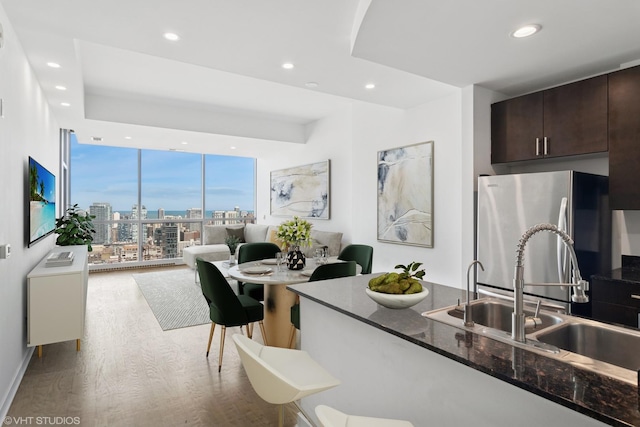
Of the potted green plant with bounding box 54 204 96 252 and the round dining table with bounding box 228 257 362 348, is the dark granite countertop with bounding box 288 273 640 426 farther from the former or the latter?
the potted green plant with bounding box 54 204 96 252

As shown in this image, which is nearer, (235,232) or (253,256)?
(253,256)

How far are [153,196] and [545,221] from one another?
737 cm

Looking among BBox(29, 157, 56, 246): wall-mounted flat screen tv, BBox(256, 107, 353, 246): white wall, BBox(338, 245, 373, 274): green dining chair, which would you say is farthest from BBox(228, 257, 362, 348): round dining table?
BBox(256, 107, 353, 246): white wall

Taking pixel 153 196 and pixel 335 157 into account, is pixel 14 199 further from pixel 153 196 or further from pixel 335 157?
pixel 153 196

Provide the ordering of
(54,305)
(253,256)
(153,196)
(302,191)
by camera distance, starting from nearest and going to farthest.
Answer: (54,305) → (253,256) → (302,191) → (153,196)

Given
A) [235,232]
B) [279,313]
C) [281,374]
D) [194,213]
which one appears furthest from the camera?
[194,213]

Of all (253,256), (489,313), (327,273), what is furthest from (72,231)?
(489,313)

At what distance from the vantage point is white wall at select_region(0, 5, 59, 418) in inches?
88.3

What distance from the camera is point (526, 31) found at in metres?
2.27

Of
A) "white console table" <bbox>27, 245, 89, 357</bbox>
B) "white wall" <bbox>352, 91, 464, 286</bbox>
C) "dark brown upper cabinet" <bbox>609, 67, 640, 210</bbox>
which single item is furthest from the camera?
"white wall" <bbox>352, 91, 464, 286</bbox>

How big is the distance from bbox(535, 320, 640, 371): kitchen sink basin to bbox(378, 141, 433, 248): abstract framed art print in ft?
8.36

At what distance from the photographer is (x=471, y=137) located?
133 inches

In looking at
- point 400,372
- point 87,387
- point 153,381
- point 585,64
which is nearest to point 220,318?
point 153,381

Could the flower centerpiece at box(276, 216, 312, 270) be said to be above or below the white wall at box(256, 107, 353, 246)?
below
